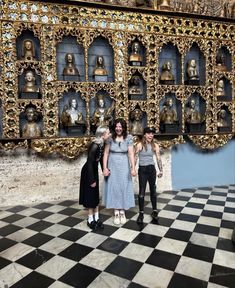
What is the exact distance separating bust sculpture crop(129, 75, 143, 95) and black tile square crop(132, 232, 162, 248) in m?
2.73

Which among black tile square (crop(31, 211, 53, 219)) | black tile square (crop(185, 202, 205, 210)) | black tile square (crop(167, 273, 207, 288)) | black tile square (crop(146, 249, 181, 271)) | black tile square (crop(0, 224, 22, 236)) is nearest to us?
black tile square (crop(167, 273, 207, 288))

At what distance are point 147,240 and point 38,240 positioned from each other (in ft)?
4.33

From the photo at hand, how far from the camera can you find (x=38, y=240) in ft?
10.1

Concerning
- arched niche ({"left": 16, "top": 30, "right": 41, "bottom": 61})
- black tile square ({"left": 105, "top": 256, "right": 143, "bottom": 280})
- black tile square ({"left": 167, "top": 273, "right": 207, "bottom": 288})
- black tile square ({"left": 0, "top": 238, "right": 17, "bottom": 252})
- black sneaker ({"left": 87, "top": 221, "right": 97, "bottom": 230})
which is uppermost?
arched niche ({"left": 16, "top": 30, "right": 41, "bottom": 61})

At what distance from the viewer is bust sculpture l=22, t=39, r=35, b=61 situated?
4.37 m

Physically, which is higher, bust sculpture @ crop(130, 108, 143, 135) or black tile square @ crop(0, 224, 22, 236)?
bust sculpture @ crop(130, 108, 143, 135)

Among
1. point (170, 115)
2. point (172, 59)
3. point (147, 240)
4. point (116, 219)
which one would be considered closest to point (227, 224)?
point (147, 240)

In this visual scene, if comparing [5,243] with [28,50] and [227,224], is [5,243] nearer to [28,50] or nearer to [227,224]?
[227,224]

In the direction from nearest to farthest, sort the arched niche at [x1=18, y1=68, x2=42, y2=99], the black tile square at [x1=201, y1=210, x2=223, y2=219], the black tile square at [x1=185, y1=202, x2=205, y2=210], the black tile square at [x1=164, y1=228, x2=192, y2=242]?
the black tile square at [x1=164, y1=228, x2=192, y2=242]
the black tile square at [x1=201, y1=210, x2=223, y2=219]
the black tile square at [x1=185, y1=202, x2=205, y2=210]
the arched niche at [x1=18, y1=68, x2=42, y2=99]

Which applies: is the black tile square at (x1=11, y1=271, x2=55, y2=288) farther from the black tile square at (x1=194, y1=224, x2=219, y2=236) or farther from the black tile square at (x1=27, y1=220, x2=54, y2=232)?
the black tile square at (x1=194, y1=224, x2=219, y2=236)

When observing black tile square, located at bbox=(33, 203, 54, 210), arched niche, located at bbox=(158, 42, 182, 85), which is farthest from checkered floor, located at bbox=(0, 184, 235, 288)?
arched niche, located at bbox=(158, 42, 182, 85)

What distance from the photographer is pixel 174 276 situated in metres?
2.27

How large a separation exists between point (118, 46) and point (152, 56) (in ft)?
2.23

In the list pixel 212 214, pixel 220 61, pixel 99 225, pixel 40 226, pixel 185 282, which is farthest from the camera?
pixel 220 61
